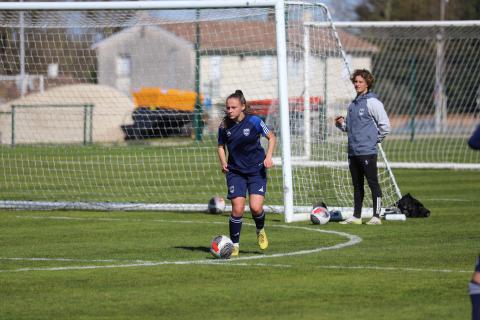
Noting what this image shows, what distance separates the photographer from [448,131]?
139ft

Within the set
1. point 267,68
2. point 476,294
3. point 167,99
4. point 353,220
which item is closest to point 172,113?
point 267,68

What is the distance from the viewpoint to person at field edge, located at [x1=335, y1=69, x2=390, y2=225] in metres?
15.3

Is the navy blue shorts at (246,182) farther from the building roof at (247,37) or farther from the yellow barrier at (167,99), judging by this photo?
the yellow barrier at (167,99)

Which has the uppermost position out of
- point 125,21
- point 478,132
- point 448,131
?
point 125,21

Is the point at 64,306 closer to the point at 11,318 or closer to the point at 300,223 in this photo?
the point at 11,318

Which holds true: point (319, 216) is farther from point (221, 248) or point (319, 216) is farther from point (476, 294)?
point (476, 294)

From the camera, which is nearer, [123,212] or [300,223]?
[300,223]

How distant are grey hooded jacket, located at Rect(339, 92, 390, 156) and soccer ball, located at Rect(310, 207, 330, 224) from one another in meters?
0.95

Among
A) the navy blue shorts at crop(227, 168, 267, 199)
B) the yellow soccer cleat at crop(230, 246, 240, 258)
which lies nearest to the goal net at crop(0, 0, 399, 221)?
the navy blue shorts at crop(227, 168, 267, 199)

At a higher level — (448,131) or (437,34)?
(437,34)

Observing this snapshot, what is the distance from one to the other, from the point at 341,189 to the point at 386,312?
11.0 meters

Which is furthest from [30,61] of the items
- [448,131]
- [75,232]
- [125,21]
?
[448,131]

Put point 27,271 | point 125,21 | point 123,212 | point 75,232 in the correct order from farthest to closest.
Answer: point 125,21 < point 123,212 < point 75,232 < point 27,271

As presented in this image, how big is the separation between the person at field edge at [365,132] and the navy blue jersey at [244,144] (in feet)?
9.90
